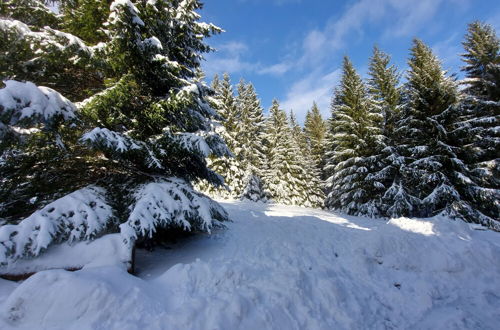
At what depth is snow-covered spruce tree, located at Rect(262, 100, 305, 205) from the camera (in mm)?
24812

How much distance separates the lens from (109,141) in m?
4.99

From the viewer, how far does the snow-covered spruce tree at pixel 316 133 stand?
1372 inches

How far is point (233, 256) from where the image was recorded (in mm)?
6250

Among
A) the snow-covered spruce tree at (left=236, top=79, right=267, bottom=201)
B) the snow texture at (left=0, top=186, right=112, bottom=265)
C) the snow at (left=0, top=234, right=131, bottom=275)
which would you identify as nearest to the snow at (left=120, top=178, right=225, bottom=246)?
the snow at (left=0, top=234, right=131, bottom=275)

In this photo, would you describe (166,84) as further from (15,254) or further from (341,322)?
(341,322)

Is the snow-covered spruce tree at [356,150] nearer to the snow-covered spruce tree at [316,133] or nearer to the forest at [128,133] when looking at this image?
the forest at [128,133]

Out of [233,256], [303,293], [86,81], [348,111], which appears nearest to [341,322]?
[303,293]

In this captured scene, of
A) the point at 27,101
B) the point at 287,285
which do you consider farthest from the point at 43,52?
the point at 287,285

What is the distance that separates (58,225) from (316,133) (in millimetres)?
37361

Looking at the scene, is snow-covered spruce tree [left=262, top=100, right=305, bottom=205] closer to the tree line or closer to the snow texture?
the tree line

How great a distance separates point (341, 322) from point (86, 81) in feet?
29.1

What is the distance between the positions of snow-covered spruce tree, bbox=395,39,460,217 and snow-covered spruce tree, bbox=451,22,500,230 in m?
0.64

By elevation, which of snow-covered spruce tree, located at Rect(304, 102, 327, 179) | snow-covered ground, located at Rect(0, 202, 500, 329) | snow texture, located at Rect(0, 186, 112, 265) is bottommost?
snow-covered ground, located at Rect(0, 202, 500, 329)

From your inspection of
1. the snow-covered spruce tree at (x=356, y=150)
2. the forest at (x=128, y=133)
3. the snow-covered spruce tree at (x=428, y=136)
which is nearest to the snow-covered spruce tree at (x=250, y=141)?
the snow-covered spruce tree at (x=356, y=150)
